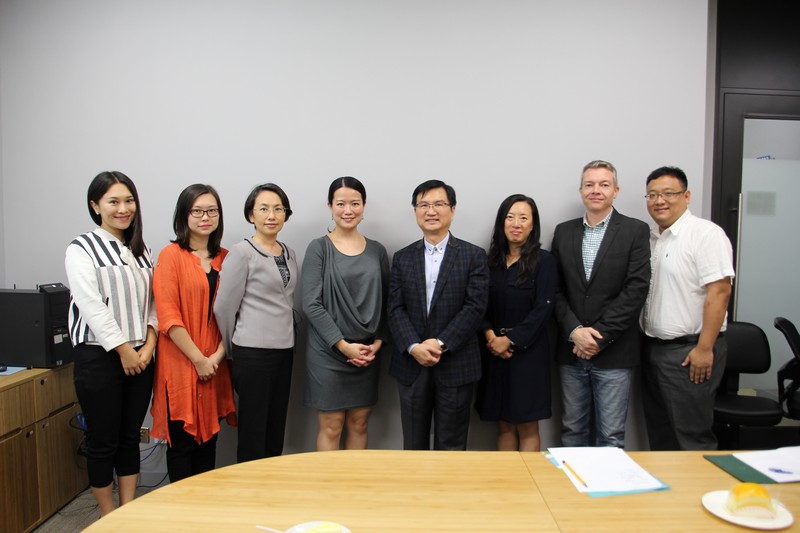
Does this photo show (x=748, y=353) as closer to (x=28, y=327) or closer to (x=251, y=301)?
(x=251, y=301)

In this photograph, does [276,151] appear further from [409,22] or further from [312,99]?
[409,22]

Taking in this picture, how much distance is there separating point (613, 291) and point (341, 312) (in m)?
1.38

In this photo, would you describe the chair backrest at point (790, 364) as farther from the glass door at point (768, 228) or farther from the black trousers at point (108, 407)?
the black trousers at point (108, 407)

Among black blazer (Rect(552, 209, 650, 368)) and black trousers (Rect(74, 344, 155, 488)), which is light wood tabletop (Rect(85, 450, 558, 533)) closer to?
black trousers (Rect(74, 344, 155, 488))

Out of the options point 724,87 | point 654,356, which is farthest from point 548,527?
point 724,87

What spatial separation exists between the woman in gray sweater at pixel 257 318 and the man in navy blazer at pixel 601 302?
145cm

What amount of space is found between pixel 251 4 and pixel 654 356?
117 inches

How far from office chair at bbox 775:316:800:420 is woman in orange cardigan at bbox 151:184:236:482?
3.12 meters

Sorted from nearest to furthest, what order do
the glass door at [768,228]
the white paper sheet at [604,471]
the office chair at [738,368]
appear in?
the white paper sheet at [604,471]
the office chair at [738,368]
the glass door at [768,228]

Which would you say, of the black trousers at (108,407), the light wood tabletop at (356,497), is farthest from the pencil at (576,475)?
the black trousers at (108,407)

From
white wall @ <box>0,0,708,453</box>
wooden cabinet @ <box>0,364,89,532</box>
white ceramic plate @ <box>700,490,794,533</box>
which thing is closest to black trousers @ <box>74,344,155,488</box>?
wooden cabinet @ <box>0,364,89,532</box>

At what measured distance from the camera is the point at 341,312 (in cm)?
245

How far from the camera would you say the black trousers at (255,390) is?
2.32m

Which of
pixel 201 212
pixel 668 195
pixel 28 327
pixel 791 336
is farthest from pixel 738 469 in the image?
pixel 28 327
